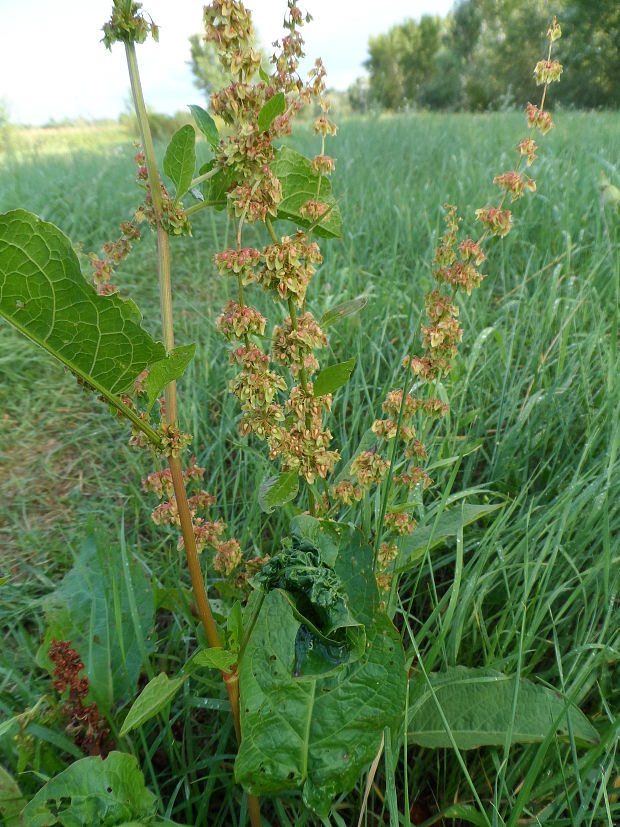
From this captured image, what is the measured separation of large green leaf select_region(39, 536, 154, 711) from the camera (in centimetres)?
104

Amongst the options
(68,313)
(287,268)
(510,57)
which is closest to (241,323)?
(287,268)

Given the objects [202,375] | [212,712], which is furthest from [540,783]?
[202,375]

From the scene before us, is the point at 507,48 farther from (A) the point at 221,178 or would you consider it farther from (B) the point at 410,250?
(A) the point at 221,178

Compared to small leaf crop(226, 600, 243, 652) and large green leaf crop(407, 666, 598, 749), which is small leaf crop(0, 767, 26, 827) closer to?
small leaf crop(226, 600, 243, 652)

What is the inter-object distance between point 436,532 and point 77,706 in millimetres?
671

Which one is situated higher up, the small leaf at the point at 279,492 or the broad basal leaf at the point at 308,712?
the small leaf at the point at 279,492

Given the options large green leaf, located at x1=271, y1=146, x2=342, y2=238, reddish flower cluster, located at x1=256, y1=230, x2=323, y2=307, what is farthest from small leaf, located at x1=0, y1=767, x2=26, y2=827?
large green leaf, located at x1=271, y1=146, x2=342, y2=238

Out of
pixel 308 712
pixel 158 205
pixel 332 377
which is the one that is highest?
pixel 158 205

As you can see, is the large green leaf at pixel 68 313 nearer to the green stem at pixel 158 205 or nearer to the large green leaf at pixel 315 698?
the green stem at pixel 158 205

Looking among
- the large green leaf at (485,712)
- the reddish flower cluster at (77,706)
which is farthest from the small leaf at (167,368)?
the large green leaf at (485,712)

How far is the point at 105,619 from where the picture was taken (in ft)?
3.67

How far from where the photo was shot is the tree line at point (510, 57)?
23.1m

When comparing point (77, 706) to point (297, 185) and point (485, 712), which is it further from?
point (297, 185)

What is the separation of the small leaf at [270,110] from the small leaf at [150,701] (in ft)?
2.28
